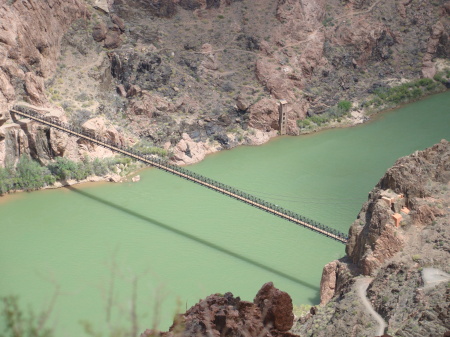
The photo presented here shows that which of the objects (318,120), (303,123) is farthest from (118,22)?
(318,120)

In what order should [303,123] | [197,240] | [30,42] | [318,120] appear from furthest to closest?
[318,120] → [303,123] → [30,42] → [197,240]

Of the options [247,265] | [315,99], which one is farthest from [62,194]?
[315,99]

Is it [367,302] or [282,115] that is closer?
[367,302]

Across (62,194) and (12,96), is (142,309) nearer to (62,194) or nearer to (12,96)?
(62,194)

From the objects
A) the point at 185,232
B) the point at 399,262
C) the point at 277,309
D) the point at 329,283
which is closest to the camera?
the point at 277,309

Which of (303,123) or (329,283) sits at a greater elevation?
(303,123)

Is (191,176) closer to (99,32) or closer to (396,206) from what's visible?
(396,206)

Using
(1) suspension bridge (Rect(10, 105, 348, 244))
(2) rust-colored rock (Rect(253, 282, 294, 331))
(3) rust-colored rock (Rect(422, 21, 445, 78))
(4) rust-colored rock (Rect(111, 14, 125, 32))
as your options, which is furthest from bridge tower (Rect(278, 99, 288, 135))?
(2) rust-colored rock (Rect(253, 282, 294, 331))
